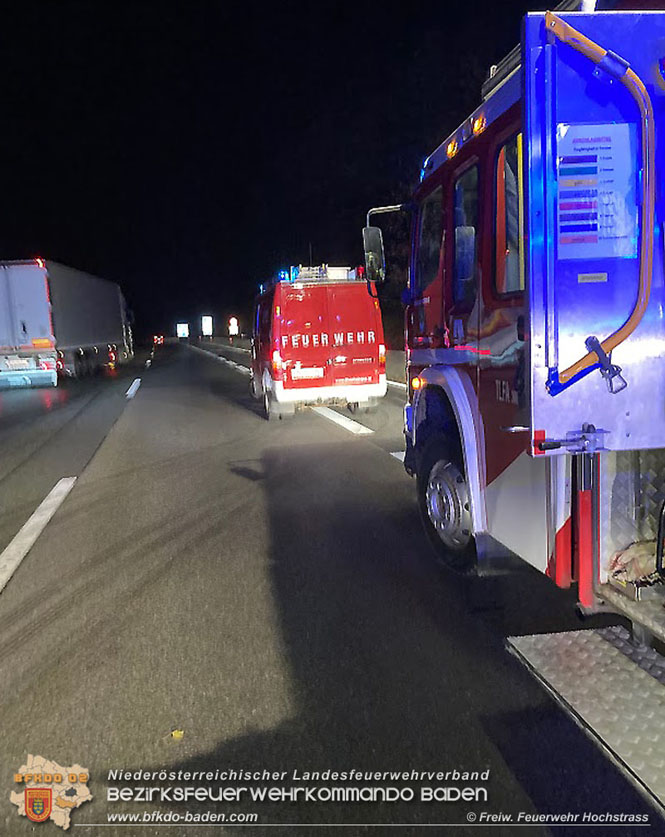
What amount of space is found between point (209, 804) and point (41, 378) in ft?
75.2

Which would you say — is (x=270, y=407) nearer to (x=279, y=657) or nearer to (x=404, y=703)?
(x=279, y=657)

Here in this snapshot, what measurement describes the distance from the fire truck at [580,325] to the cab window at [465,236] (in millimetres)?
156

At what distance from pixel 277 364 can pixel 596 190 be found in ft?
29.3

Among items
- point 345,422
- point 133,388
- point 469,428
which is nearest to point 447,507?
point 469,428

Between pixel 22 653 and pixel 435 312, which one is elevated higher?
pixel 435 312

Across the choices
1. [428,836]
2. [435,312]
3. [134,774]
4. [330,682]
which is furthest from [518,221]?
[134,774]

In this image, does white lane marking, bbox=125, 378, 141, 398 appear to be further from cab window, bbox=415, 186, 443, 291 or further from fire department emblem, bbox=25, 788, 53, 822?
fire department emblem, bbox=25, 788, 53, 822

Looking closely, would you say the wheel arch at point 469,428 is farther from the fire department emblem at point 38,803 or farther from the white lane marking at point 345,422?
the white lane marking at point 345,422

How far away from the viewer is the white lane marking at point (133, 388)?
791 inches

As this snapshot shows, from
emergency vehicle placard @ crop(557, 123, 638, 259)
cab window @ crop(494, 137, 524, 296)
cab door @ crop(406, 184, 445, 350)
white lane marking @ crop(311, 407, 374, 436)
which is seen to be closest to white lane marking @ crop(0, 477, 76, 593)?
cab door @ crop(406, 184, 445, 350)

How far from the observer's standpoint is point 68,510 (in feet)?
24.0

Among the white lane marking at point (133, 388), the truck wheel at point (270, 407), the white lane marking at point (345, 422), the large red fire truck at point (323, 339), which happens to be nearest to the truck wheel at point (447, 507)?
the white lane marking at point (345, 422)

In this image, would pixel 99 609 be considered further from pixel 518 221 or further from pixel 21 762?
pixel 518 221

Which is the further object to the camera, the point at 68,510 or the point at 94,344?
the point at 94,344
